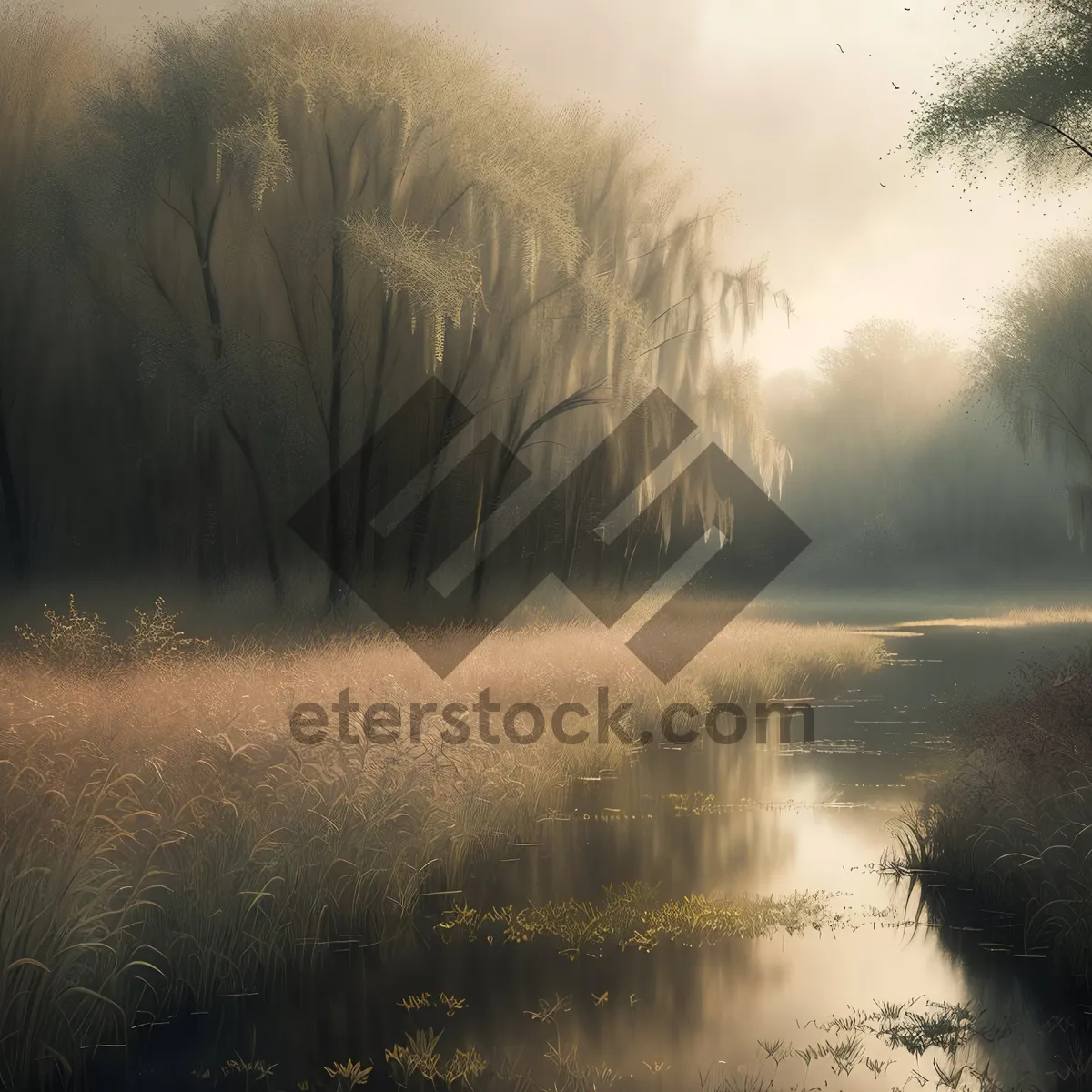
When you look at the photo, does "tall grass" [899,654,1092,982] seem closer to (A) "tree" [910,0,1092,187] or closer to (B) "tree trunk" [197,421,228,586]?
(A) "tree" [910,0,1092,187]

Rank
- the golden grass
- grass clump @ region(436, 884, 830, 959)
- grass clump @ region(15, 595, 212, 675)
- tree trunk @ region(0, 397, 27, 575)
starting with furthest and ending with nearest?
1. the golden grass
2. tree trunk @ region(0, 397, 27, 575)
3. grass clump @ region(15, 595, 212, 675)
4. grass clump @ region(436, 884, 830, 959)

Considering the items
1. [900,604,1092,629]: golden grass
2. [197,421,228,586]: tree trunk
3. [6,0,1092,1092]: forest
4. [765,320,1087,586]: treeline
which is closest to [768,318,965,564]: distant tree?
[765,320,1087,586]: treeline

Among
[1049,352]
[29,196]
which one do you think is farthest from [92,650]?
[1049,352]

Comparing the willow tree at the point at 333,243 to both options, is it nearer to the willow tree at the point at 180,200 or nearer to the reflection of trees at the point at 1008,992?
the willow tree at the point at 180,200

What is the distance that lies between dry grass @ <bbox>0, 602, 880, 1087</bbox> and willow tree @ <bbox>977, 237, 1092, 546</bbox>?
16.1m

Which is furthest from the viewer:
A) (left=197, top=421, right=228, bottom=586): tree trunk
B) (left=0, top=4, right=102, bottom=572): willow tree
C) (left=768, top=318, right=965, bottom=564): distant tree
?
(left=768, top=318, right=965, bottom=564): distant tree

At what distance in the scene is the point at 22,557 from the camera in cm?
1680

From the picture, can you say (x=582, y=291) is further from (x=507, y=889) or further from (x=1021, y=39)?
(x=507, y=889)

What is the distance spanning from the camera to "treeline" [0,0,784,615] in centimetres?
1279

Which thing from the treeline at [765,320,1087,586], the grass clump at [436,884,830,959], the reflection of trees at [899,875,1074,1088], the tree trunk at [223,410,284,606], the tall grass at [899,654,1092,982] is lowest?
the reflection of trees at [899,875,1074,1088]

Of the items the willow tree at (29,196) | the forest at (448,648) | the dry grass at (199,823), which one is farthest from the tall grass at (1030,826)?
the willow tree at (29,196)

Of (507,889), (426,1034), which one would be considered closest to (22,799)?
(426,1034)

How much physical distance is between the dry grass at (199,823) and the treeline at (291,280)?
4992 mm

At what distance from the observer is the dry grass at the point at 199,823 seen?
4195mm
